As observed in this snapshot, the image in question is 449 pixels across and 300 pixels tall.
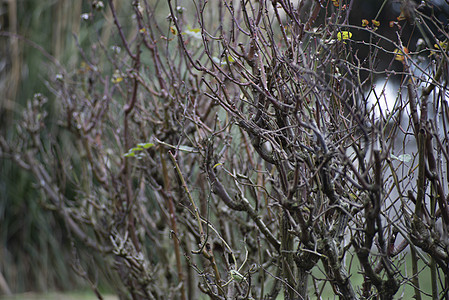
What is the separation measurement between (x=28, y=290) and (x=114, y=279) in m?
2.12

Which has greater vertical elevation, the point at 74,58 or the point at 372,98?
the point at 74,58

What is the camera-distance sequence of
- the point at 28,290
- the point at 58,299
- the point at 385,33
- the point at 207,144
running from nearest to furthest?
1. the point at 207,144
2. the point at 385,33
3. the point at 58,299
4. the point at 28,290

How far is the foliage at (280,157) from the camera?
995mm

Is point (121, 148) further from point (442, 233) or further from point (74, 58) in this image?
point (74, 58)

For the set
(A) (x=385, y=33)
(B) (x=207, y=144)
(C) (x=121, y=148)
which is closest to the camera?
(B) (x=207, y=144)

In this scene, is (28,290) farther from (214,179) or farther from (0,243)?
(214,179)

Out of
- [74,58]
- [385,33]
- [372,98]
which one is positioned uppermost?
[74,58]

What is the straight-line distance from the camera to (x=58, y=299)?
412 cm

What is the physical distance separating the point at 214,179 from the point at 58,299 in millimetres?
3333

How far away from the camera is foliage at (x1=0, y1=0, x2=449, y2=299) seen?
39.2 inches

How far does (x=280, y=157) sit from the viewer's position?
115 cm

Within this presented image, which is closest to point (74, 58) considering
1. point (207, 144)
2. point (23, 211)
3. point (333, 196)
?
point (23, 211)

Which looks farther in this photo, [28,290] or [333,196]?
[28,290]

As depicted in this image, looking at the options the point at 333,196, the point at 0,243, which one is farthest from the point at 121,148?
the point at 0,243
